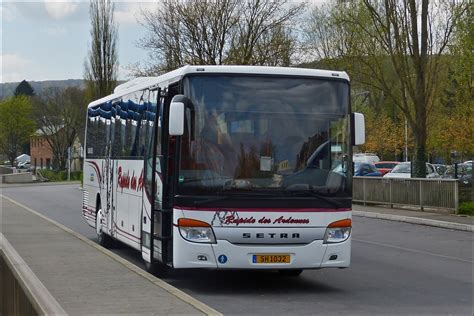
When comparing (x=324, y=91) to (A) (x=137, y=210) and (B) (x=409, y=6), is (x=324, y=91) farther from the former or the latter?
(B) (x=409, y=6)

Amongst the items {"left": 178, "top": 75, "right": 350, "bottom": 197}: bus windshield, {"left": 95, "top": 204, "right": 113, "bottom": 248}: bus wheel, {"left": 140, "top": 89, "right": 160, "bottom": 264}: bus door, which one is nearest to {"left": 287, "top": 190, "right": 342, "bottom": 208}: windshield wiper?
{"left": 178, "top": 75, "right": 350, "bottom": 197}: bus windshield

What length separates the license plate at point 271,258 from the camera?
11.6m

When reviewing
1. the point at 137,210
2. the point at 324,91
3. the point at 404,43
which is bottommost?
the point at 137,210

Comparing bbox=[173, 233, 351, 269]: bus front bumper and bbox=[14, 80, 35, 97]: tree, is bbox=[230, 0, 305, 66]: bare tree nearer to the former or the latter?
bbox=[173, 233, 351, 269]: bus front bumper

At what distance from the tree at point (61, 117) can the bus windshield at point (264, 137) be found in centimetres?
6999

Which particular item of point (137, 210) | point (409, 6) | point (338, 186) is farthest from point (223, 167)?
point (409, 6)

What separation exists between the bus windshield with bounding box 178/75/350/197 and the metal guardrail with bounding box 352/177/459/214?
1595 centimetres

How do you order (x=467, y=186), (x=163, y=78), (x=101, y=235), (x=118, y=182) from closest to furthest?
1. (x=163, y=78)
2. (x=118, y=182)
3. (x=101, y=235)
4. (x=467, y=186)

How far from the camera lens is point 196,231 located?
38.0 feet

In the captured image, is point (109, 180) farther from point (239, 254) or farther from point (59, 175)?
point (59, 175)

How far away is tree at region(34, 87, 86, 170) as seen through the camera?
8262 centimetres

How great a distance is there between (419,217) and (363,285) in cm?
1405

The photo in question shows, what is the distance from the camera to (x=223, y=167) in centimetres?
1164

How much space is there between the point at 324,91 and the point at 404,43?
19.5 meters
